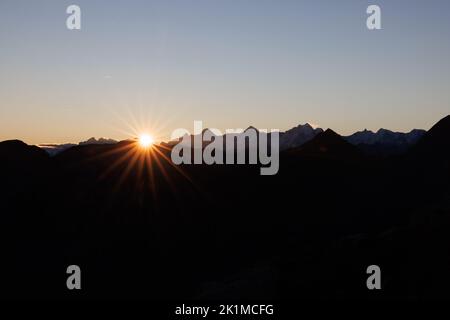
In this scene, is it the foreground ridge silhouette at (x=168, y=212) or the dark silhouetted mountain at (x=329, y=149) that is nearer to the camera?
the foreground ridge silhouette at (x=168, y=212)

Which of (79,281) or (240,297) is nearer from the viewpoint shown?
(240,297)

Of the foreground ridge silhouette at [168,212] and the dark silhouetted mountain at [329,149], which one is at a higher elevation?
the dark silhouetted mountain at [329,149]

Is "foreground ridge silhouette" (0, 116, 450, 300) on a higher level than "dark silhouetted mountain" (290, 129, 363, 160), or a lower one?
lower

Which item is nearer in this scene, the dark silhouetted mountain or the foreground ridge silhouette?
the foreground ridge silhouette

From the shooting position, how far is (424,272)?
44969mm

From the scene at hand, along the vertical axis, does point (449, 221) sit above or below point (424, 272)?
above

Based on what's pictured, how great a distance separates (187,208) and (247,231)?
39.2 ft

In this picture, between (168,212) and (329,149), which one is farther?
(329,149)

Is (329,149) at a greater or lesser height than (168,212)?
greater
